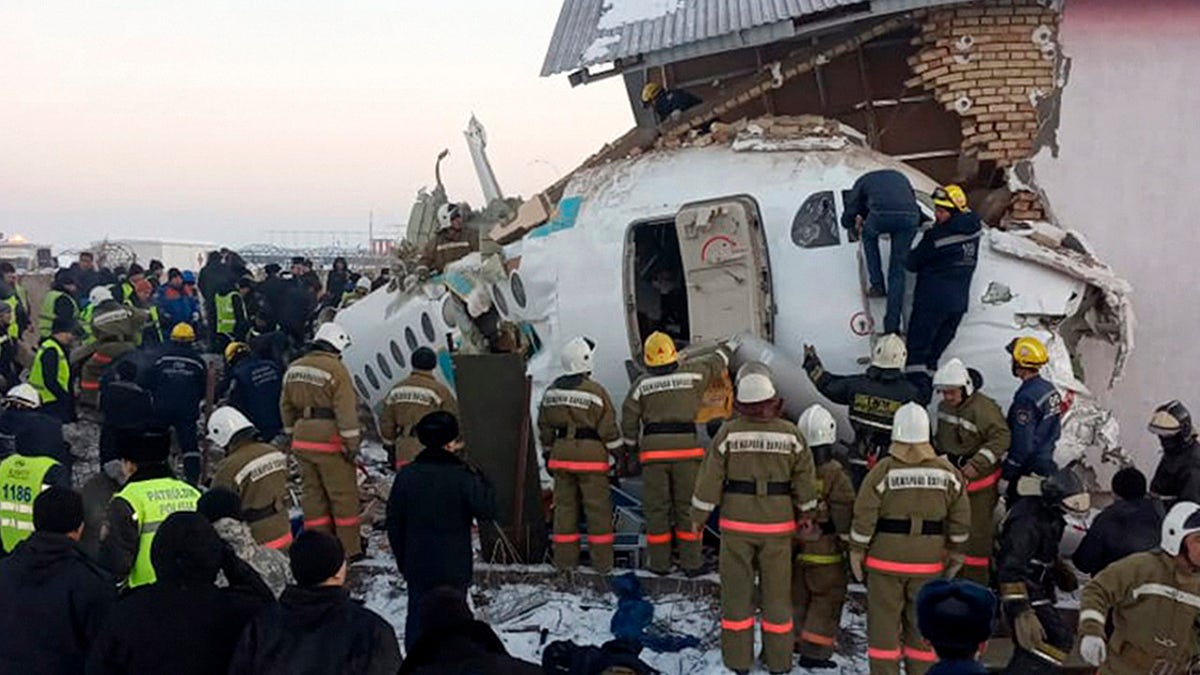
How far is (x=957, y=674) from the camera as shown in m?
3.14

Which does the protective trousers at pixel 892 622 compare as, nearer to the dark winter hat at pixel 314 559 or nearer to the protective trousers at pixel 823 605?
the protective trousers at pixel 823 605

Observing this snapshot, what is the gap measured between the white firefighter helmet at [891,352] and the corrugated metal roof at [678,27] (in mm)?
3022

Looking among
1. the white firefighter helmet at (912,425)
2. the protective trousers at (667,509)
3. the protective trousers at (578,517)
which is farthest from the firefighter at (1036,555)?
the protective trousers at (578,517)

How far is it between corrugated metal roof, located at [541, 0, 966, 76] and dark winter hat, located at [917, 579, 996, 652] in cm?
620

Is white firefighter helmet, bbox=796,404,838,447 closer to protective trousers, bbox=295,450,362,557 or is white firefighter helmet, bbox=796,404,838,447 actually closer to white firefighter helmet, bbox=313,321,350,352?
protective trousers, bbox=295,450,362,557

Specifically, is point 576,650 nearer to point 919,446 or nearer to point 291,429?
point 919,446

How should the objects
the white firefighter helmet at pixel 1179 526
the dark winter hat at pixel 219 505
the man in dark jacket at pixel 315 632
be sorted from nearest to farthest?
the man in dark jacket at pixel 315 632 < the white firefighter helmet at pixel 1179 526 < the dark winter hat at pixel 219 505

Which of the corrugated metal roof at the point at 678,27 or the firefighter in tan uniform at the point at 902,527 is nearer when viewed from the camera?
the firefighter in tan uniform at the point at 902,527

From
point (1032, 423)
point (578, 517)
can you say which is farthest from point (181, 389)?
point (1032, 423)

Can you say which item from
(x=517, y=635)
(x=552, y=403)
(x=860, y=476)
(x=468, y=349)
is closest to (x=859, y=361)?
(x=860, y=476)

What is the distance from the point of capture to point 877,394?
6.94 metres

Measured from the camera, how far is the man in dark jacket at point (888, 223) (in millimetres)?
7199

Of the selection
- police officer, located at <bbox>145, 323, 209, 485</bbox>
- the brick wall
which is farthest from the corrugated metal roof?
police officer, located at <bbox>145, 323, 209, 485</bbox>

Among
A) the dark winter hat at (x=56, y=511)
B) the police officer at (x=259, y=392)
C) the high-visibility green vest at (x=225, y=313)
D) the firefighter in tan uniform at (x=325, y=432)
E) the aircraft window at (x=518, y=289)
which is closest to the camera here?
the dark winter hat at (x=56, y=511)
